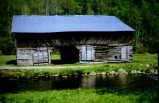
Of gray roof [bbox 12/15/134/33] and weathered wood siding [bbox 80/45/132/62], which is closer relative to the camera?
gray roof [bbox 12/15/134/33]

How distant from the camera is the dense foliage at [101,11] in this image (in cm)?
5403

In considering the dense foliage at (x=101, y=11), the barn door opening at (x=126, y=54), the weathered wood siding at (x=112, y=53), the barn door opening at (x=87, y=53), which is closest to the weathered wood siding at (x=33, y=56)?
the barn door opening at (x=87, y=53)

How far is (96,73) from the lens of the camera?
84.1 ft

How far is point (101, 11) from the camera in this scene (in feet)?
236

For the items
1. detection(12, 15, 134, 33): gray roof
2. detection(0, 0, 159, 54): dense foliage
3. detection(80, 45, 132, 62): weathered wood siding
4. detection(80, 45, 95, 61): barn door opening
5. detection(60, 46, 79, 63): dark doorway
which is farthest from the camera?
detection(0, 0, 159, 54): dense foliage

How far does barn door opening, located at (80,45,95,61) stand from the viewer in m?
34.5

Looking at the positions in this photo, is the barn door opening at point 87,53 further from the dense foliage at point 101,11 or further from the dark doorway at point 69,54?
the dense foliage at point 101,11

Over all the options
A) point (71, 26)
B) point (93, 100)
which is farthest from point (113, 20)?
point (93, 100)

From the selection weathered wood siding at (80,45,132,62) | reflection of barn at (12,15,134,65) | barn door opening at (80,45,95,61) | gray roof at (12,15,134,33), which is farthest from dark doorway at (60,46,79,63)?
gray roof at (12,15,134,33)

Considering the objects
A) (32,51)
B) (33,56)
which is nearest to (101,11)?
(32,51)

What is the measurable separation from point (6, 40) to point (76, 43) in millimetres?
21657

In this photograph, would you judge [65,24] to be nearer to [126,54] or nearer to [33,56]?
[33,56]

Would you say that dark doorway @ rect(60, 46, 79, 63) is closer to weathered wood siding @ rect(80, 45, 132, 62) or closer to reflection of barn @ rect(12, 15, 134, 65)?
reflection of barn @ rect(12, 15, 134, 65)

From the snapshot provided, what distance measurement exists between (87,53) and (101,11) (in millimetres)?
39260
